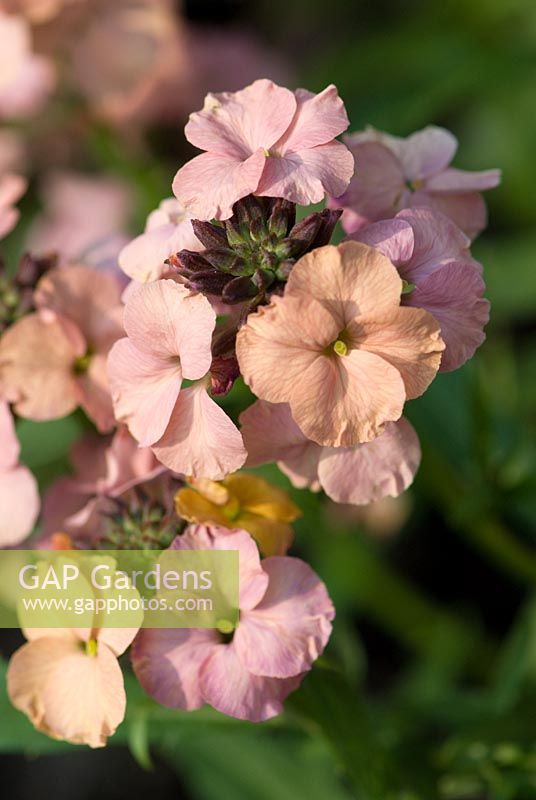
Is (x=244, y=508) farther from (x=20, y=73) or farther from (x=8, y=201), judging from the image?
(x=20, y=73)

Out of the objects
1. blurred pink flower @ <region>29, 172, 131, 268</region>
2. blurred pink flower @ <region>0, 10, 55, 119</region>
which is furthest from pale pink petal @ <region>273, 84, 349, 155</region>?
blurred pink flower @ <region>29, 172, 131, 268</region>

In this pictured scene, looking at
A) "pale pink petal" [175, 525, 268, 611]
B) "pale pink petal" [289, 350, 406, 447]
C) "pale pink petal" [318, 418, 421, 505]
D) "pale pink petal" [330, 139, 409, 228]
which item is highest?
"pale pink petal" [330, 139, 409, 228]

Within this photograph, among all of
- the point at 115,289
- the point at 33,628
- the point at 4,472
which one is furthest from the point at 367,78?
the point at 33,628

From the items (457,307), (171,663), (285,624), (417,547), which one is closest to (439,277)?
(457,307)

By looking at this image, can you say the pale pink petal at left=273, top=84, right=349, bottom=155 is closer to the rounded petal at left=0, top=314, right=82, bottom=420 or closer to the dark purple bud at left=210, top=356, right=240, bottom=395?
the dark purple bud at left=210, top=356, right=240, bottom=395

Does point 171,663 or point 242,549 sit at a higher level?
point 242,549

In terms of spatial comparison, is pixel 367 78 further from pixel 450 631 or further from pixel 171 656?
pixel 171 656

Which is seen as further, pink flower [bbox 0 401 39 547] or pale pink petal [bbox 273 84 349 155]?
pink flower [bbox 0 401 39 547]
